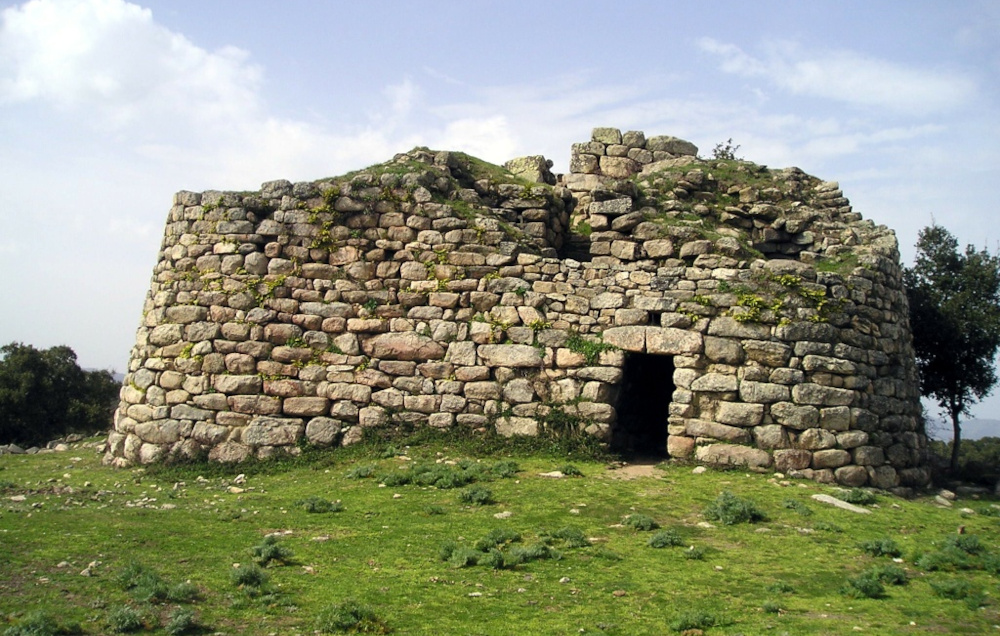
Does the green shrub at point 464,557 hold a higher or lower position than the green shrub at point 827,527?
lower

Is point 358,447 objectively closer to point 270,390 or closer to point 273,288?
point 270,390

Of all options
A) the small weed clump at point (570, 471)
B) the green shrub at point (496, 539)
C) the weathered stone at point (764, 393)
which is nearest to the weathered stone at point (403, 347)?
the small weed clump at point (570, 471)

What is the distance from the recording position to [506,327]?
13.8m

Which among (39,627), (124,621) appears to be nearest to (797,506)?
(124,621)

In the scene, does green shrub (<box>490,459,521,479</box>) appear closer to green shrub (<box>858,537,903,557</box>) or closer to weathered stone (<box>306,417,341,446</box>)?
weathered stone (<box>306,417,341,446</box>)

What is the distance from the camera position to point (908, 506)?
11516 millimetres

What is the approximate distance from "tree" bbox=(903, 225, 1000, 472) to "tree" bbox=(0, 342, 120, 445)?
20.7 metres

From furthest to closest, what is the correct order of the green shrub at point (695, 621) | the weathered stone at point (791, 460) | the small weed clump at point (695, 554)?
the weathered stone at point (791, 460)
the small weed clump at point (695, 554)
the green shrub at point (695, 621)

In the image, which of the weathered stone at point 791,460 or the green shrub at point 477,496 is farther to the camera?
the weathered stone at point 791,460

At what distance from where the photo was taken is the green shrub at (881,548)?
8.91m

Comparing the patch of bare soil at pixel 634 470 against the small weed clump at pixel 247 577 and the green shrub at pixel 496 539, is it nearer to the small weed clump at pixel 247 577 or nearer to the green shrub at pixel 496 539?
the green shrub at pixel 496 539

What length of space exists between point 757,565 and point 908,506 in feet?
14.5

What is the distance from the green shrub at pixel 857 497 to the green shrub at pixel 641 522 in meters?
3.32

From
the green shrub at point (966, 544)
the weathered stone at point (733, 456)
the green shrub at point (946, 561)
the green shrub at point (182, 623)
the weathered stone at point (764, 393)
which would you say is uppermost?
the weathered stone at point (764, 393)
